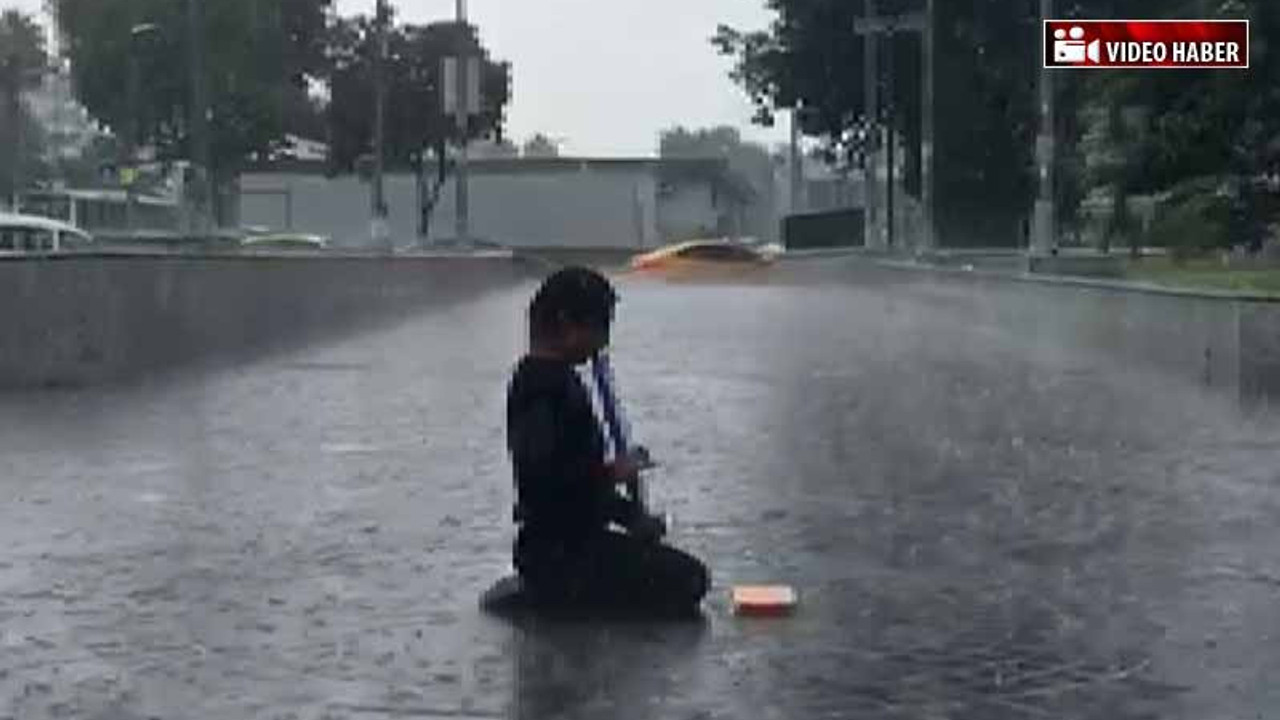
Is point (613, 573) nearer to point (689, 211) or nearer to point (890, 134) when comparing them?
point (890, 134)

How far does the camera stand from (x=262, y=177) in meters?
92.4

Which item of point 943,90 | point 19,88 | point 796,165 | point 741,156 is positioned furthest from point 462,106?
point 741,156

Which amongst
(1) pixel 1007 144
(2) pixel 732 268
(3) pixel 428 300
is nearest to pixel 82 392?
(3) pixel 428 300

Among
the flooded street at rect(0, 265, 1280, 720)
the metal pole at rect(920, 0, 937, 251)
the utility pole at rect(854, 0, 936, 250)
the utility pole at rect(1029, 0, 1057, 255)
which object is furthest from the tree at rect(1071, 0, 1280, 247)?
the utility pole at rect(854, 0, 936, 250)

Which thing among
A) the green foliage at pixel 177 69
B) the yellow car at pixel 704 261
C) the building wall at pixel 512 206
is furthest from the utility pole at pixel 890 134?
the building wall at pixel 512 206

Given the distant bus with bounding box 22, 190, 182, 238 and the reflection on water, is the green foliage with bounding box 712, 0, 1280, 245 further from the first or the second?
the reflection on water

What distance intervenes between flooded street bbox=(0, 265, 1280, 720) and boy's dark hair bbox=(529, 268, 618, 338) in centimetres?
102

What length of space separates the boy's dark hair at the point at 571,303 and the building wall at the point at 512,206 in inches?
3355

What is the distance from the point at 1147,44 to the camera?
87.2ft

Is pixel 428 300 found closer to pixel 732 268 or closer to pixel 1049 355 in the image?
pixel 1049 355

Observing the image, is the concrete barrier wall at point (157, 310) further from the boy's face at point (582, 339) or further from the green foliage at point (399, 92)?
the green foliage at point (399, 92)

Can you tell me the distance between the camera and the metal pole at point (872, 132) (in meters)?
56.1

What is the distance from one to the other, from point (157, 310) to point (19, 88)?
5287 centimetres

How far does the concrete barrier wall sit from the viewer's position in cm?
1797
